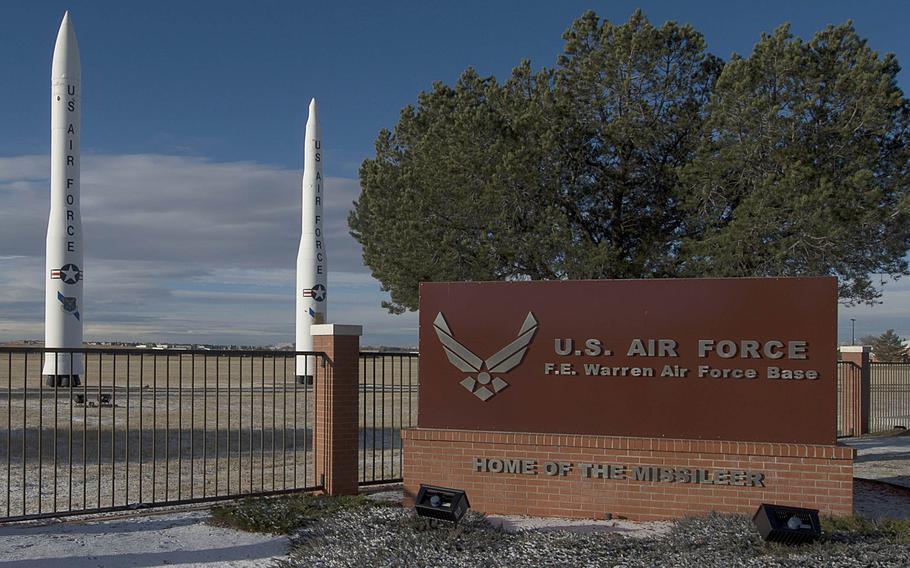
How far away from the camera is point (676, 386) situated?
31.7ft

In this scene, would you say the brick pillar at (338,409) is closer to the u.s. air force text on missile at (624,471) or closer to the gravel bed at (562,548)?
the u.s. air force text on missile at (624,471)

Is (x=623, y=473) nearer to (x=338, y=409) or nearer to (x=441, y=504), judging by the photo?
(x=441, y=504)

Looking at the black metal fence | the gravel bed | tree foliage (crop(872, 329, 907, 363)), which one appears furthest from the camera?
tree foliage (crop(872, 329, 907, 363))

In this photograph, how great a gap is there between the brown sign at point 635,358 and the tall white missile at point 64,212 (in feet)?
78.8

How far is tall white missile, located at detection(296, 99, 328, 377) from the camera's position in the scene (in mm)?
37250

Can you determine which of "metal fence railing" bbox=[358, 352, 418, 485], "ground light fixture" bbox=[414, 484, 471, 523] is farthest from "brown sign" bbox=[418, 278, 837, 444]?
"ground light fixture" bbox=[414, 484, 471, 523]

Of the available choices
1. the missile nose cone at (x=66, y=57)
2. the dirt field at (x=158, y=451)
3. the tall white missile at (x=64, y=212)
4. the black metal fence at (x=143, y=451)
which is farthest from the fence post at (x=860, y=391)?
the missile nose cone at (x=66, y=57)

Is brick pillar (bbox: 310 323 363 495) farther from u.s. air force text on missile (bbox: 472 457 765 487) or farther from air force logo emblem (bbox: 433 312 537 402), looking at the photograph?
u.s. air force text on missile (bbox: 472 457 765 487)

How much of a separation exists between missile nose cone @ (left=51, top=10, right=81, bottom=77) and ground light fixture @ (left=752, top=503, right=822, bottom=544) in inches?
1168

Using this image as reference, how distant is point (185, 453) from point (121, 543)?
30.9ft

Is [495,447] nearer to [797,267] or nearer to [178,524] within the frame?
[178,524]

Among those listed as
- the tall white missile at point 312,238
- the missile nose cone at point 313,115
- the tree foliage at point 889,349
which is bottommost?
the tree foliage at point 889,349

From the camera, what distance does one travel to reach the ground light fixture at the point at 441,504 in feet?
27.0

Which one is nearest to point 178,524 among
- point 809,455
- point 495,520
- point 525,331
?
point 495,520
